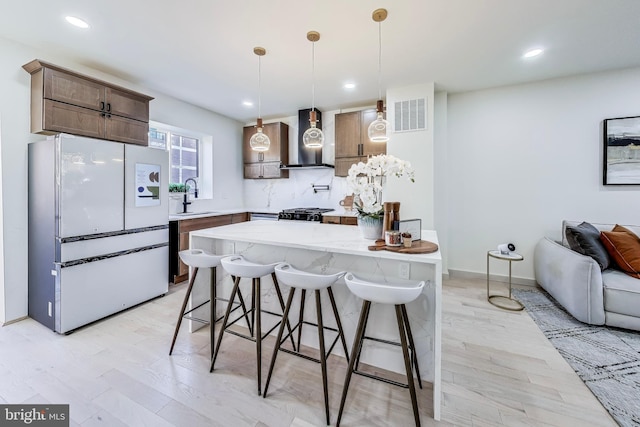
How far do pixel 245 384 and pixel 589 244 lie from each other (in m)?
3.47

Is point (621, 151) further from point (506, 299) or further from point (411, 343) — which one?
point (411, 343)

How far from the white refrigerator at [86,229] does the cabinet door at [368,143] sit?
9.61 ft

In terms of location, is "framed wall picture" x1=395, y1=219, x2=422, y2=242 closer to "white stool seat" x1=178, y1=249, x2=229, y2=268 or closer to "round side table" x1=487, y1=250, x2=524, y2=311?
"white stool seat" x1=178, y1=249, x2=229, y2=268

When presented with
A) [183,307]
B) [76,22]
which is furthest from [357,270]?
[76,22]

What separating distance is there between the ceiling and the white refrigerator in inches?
38.7

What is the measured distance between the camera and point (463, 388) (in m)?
1.78

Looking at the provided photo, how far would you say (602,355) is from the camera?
2.10m

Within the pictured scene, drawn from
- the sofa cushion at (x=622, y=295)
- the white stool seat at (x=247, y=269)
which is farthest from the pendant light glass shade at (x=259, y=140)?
the sofa cushion at (x=622, y=295)

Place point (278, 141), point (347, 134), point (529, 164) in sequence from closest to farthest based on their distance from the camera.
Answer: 1. point (529, 164)
2. point (347, 134)
3. point (278, 141)

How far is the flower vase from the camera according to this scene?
A: 2.02 m

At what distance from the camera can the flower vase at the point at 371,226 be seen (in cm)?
202

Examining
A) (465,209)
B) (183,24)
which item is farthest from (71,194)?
(465,209)

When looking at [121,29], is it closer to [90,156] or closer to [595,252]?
[90,156]

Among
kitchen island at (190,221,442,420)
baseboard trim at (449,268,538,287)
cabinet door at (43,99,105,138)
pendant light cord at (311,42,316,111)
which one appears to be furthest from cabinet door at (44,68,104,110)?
baseboard trim at (449,268,538,287)
